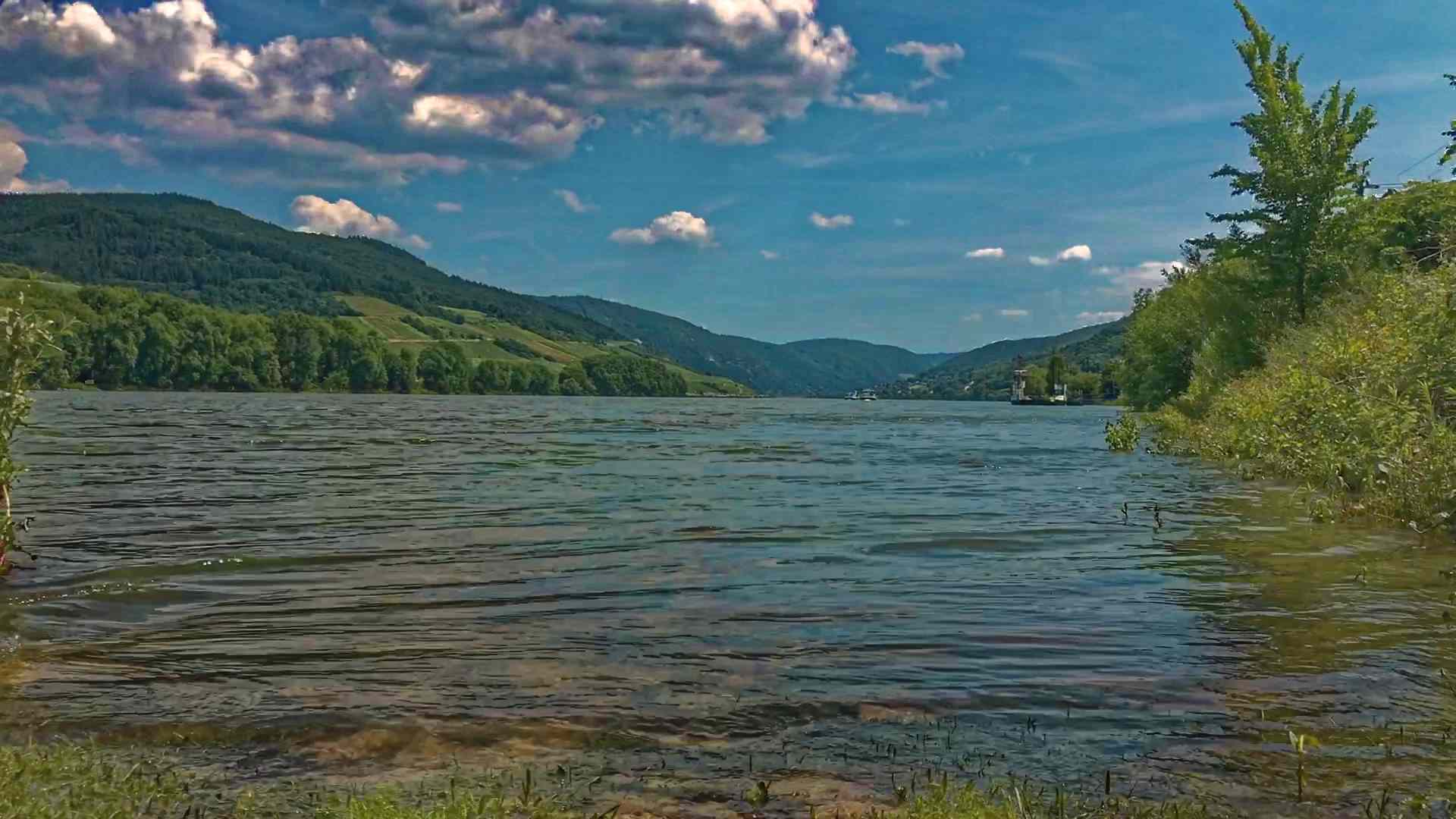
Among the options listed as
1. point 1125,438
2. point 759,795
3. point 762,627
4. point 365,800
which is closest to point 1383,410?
point 762,627

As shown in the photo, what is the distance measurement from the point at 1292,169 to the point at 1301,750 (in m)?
42.7

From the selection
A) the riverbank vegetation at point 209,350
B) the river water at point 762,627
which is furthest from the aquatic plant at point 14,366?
the riverbank vegetation at point 209,350

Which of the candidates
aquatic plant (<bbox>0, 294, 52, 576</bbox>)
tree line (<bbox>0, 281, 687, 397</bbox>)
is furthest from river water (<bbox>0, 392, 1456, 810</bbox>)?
tree line (<bbox>0, 281, 687, 397</bbox>)

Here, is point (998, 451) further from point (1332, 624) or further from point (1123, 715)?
point (1123, 715)

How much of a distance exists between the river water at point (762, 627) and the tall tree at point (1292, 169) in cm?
2081

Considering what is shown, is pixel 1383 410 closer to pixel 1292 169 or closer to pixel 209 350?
pixel 1292 169

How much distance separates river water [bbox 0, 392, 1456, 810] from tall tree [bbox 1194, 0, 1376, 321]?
68.3 ft

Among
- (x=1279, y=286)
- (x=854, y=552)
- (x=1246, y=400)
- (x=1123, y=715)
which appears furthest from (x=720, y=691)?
(x=1279, y=286)

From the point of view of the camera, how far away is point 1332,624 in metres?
12.0

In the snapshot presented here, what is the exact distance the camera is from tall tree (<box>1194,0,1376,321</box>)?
140 ft

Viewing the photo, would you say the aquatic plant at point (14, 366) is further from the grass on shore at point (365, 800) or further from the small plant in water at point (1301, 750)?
the small plant in water at point (1301, 750)

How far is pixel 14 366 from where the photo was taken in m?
13.3

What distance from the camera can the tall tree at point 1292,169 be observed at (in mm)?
42625

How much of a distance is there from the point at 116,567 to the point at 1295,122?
4538cm
